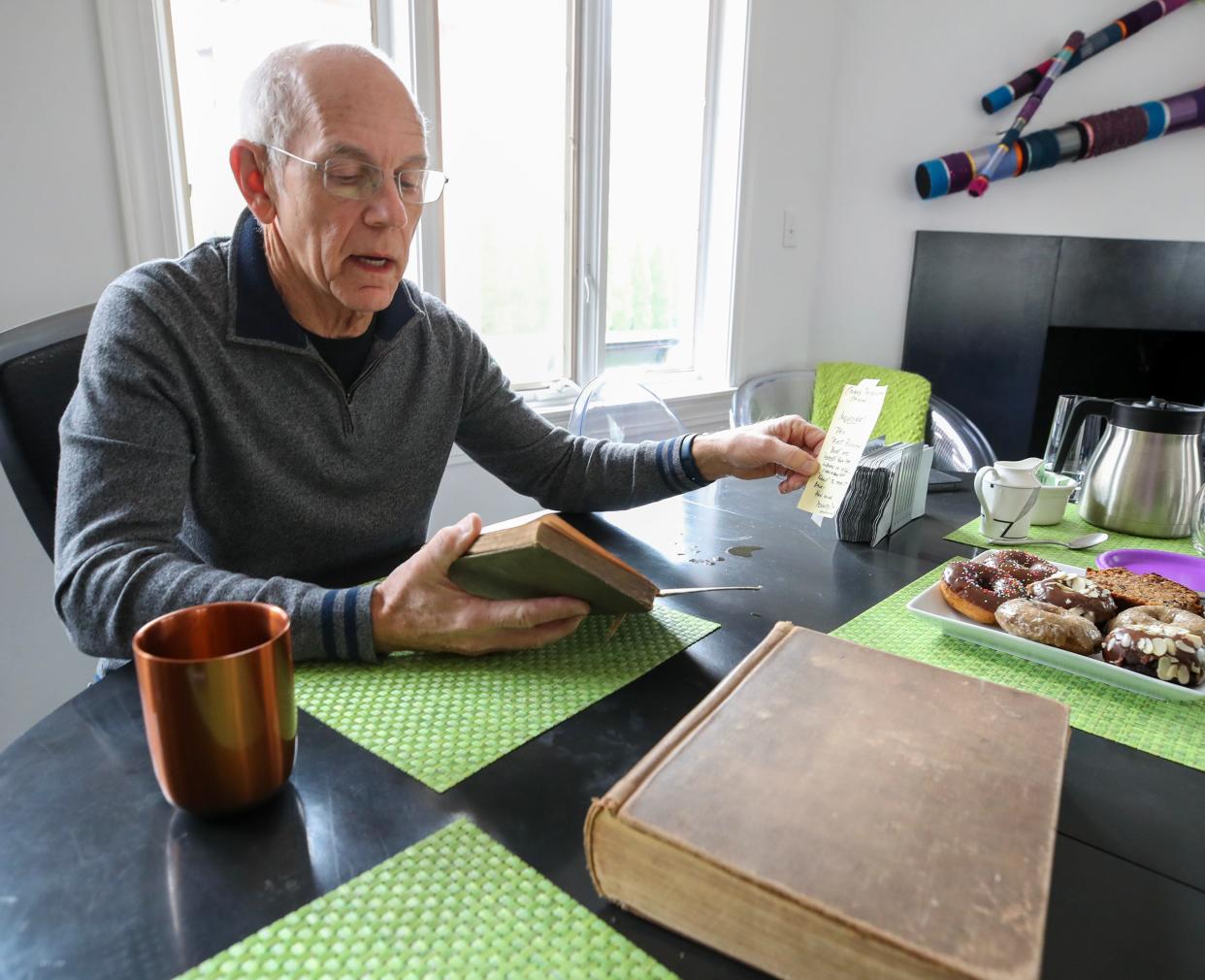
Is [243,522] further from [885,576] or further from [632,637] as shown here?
[885,576]

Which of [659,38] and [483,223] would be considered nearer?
[483,223]

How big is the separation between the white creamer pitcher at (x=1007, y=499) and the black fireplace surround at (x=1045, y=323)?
1.90m

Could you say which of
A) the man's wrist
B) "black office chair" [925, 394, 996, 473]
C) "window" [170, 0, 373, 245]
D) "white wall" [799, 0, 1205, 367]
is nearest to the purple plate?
the man's wrist

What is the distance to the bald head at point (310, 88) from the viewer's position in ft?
3.41

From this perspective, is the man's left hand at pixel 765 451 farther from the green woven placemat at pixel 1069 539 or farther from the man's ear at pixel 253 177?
the man's ear at pixel 253 177

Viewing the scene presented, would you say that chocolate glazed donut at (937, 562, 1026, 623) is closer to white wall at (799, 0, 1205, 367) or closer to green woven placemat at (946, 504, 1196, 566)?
green woven placemat at (946, 504, 1196, 566)

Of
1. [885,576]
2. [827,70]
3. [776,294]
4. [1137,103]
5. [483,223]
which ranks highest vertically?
→ [827,70]

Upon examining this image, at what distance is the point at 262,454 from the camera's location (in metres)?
1.12

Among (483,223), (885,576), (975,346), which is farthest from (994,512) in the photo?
(975,346)

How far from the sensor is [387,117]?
1072 mm

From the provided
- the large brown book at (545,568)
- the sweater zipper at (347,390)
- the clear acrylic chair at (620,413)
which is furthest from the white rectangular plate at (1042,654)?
the clear acrylic chair at (620,413)

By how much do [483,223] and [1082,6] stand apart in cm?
202

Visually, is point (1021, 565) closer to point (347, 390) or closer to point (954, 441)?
point (347, 390)

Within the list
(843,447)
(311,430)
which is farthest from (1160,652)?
(311,430)
